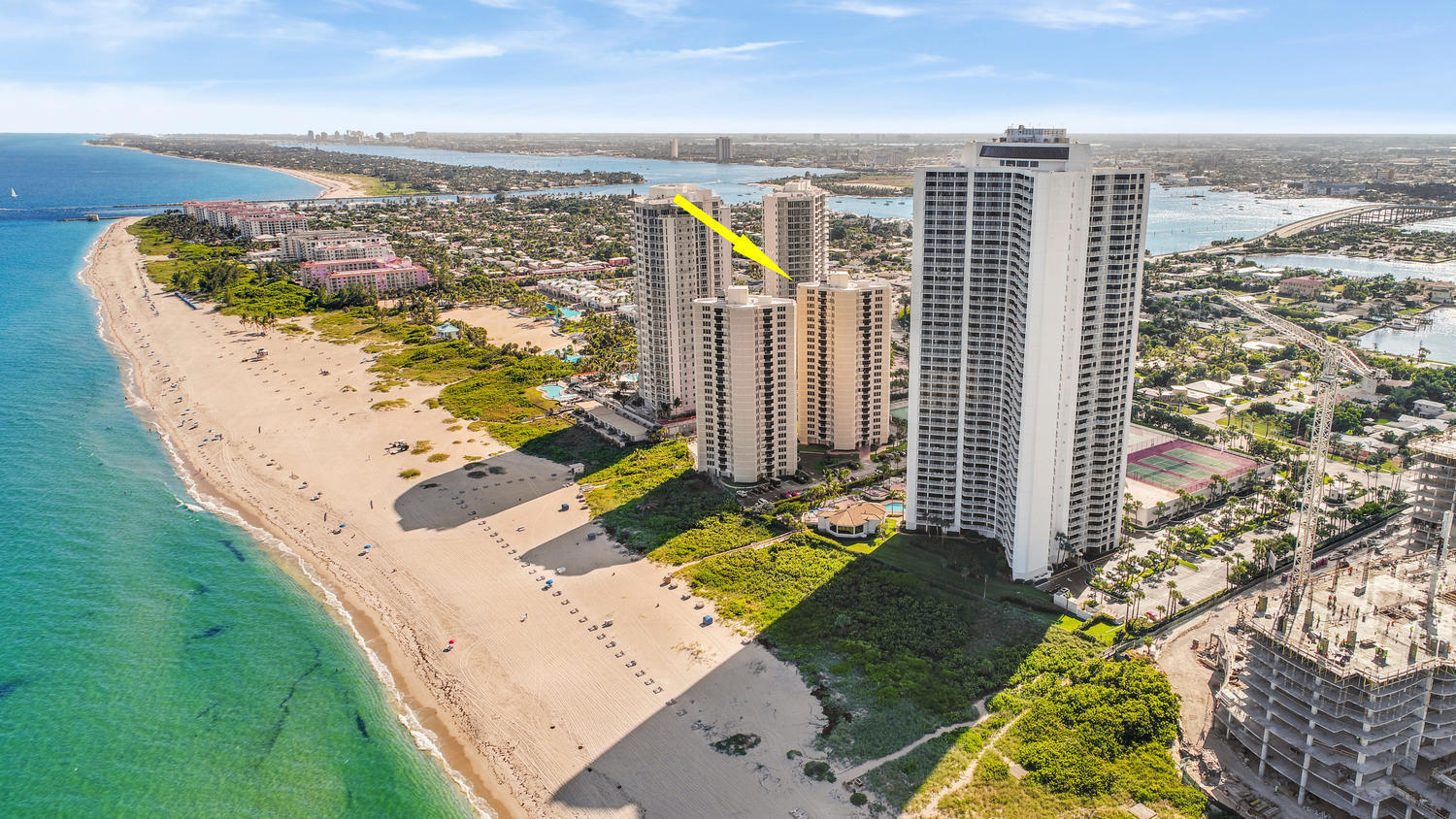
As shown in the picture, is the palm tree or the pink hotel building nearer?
the palm tree

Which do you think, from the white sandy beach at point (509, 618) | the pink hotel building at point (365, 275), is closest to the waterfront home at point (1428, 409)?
the white sandy beach at point (509, 618)

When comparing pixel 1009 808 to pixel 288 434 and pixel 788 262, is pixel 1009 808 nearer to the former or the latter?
pixel 788 262

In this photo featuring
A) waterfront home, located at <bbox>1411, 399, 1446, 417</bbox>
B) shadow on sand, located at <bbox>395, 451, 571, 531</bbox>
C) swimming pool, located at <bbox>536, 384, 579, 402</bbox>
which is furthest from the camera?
swimming pool, located at <bbox>536, 384, 579, 402</bbox>

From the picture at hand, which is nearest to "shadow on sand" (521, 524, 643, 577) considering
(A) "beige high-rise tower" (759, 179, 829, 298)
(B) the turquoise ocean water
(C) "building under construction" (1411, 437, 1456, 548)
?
(B) the turquoise ocean water

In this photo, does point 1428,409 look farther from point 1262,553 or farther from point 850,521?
point 850,521

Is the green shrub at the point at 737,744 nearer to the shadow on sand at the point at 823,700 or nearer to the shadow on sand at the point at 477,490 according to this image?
A: the shadow on sand at the point at 823,700

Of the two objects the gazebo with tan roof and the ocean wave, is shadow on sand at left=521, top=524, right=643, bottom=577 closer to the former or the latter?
the ocean wave
